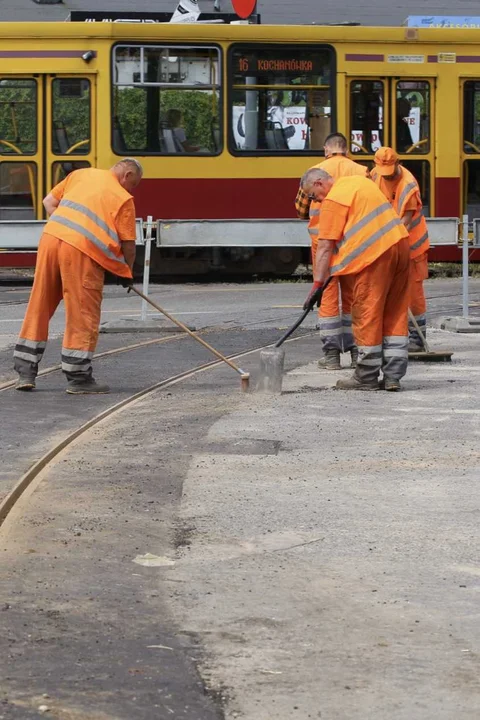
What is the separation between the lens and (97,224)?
10328 millimetres

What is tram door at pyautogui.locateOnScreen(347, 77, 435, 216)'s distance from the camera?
64.1ft

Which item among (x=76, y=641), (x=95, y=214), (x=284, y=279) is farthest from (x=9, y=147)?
(x=76, y=641)

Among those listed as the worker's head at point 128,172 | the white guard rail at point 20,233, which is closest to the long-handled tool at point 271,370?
the worker's head at point 128,172

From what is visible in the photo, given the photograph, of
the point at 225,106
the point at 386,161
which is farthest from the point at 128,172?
the point at 225,106

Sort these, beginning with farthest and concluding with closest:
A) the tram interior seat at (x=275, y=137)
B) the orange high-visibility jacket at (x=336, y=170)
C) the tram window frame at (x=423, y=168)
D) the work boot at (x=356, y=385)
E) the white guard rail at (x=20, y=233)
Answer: the tram window frame at (x=423, y=168)
the tram interior seat at (x=275, y=137)
the white guard rail at (x=20, y=233)
the orange high-visibility jacket at (x=336, y=170)
the work boot at (x=356, y=385)

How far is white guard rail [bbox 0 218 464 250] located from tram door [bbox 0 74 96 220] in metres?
1.70

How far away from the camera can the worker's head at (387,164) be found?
38.9 ft

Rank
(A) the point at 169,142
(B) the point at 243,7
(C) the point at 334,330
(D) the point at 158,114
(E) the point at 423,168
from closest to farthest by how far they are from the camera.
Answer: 1. (C) the point at 334,330
2. (D) the point at 158,114
3. (A) the point at 169,142
4. (E) the point at 423,168
5. (B) the point at 243,7

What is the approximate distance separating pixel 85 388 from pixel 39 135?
29.7ft

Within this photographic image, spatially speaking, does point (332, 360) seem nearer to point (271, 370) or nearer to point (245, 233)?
point (271, 370)

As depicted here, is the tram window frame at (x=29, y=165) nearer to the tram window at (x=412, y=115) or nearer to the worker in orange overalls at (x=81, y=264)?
the tram window at (x=412, y=115)

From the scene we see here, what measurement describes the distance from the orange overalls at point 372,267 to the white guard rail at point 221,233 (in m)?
5.89

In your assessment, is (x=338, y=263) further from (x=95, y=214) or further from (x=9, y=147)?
(x=9, y=147)

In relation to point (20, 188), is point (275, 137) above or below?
above
